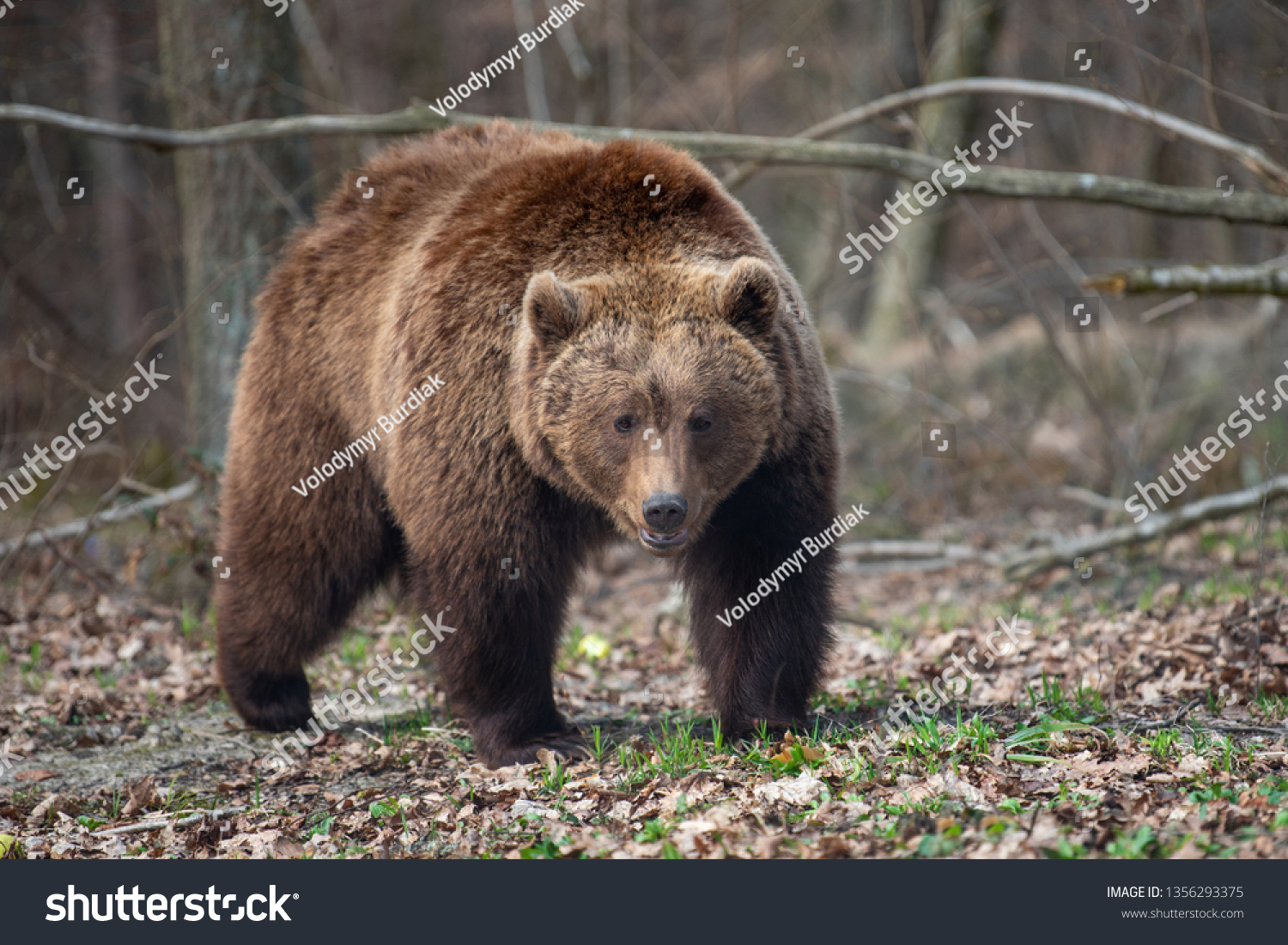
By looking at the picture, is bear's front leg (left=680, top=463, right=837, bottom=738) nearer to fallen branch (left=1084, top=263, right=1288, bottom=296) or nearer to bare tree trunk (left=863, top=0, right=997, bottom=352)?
fallen branch (left=1084, top=263, right=1288, bottom=296)

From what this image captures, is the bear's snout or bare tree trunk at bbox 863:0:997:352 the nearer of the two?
the bear's snout

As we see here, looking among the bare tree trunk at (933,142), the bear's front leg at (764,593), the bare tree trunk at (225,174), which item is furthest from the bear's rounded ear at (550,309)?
the bare tree trunk at (933,142)

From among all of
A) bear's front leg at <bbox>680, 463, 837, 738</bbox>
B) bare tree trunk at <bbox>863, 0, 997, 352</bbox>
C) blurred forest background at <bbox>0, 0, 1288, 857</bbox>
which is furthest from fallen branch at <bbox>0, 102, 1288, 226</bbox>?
bare tree trunk at <bbox>863, 0, 997, 352</bbox>

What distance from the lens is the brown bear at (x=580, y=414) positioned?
5.12 metres

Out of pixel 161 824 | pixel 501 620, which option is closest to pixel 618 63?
pixel 501 620

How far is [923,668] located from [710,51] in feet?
58.5

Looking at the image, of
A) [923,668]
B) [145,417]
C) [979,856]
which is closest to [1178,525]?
[923,668]

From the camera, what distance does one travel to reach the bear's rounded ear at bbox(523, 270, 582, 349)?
5.07 metres

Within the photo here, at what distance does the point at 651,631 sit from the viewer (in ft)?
29.7

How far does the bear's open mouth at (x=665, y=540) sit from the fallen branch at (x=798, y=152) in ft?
10.2

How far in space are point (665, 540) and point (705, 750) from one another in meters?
1.16

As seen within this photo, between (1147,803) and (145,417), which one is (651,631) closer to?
(1147,803)

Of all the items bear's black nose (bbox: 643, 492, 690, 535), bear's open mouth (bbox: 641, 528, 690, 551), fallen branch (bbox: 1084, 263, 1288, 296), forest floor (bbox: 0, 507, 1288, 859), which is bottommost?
forest floor (bbox: 0, 507, 1288, 859)

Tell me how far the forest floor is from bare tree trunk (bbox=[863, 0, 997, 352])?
6.62m
